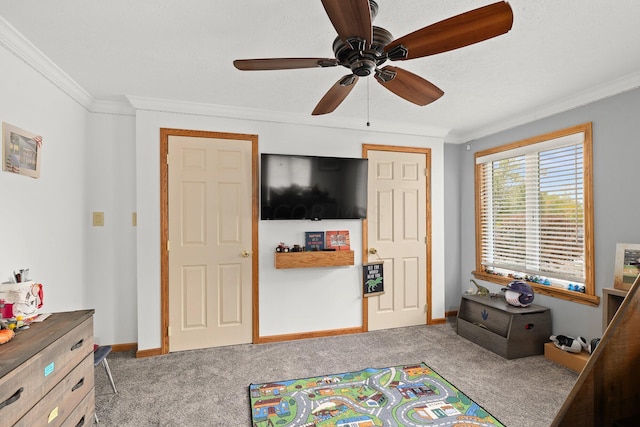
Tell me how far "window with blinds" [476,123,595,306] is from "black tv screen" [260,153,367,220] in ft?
5.41

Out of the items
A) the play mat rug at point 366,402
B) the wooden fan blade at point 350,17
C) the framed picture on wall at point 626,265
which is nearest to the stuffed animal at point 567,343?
the framed picture on wall at point 626,265

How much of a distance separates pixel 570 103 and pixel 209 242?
369 cm

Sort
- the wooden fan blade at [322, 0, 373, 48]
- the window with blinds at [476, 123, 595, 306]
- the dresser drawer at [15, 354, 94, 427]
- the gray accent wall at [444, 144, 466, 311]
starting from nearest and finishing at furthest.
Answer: the wooden fan blade at [322, 0, 373, 48] → the dresser drawer at [15, 354, 94, 427] → the window with blinds at [476, 123, 595, 306] → the gray accent wall at [444, 144, 466, 311]

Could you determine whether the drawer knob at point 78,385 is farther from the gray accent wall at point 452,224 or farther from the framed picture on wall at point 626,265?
the gray accent wall at point 452,224

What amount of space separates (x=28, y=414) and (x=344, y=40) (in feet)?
6.70

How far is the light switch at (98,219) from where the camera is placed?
3.08 m

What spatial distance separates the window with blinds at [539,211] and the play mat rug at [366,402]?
5.55ft

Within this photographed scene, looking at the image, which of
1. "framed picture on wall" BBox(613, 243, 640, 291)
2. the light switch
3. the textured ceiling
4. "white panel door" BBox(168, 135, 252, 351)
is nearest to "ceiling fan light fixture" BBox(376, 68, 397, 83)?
the textured ceiling

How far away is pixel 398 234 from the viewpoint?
12.8 feet

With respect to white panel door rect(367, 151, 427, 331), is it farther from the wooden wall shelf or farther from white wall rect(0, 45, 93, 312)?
white wall rect(0, 45, 93, 312)

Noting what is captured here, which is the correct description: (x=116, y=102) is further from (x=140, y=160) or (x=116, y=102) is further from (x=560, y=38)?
(x=560, y=38)

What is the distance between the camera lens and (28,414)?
1.34 metres

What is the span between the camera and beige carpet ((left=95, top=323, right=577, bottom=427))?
220 cm

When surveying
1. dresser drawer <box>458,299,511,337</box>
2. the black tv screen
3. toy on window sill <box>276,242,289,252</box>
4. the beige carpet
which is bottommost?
the beige carpet
